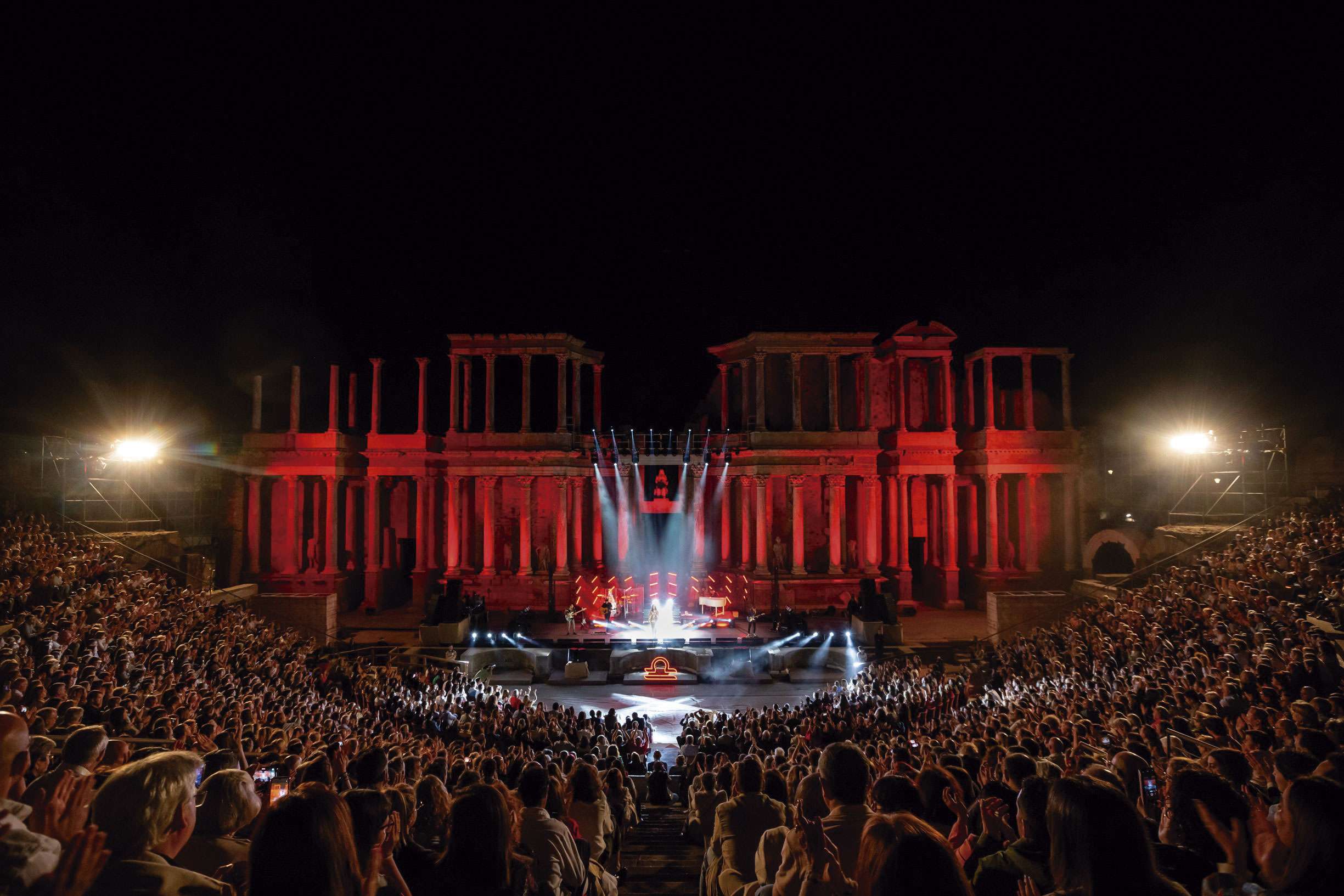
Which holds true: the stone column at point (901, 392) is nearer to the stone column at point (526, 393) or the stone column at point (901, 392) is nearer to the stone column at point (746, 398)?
the stone column at point (746, 398)

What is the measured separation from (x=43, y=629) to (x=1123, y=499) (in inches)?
1687

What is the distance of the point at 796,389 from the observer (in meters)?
32.7

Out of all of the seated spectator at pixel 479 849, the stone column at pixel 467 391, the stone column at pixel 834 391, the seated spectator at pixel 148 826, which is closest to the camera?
the seated spectator at pixel 148 826

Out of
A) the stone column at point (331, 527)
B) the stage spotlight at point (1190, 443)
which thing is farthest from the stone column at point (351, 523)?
the stage spotlight at point (1190, 443)

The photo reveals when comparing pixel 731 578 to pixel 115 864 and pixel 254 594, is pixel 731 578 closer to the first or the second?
pixel 254 594

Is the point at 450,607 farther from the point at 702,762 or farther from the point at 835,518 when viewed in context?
the point at 835,518

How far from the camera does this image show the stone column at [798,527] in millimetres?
31547

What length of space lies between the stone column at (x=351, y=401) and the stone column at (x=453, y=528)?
5.98 meters

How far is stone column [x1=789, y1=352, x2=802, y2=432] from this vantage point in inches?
1275

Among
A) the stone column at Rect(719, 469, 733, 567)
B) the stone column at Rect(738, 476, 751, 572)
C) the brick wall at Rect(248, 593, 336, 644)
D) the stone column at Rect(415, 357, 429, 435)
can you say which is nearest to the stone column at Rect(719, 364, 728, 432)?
the stone column at Rect(719, 469, 733, 567)

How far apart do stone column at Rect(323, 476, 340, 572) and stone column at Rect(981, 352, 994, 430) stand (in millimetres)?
31549

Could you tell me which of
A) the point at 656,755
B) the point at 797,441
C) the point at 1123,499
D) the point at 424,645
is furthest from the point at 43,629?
the point at 1123,499

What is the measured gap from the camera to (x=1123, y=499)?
35.1 metres

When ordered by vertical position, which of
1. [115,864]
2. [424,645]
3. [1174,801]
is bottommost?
[424,645]
